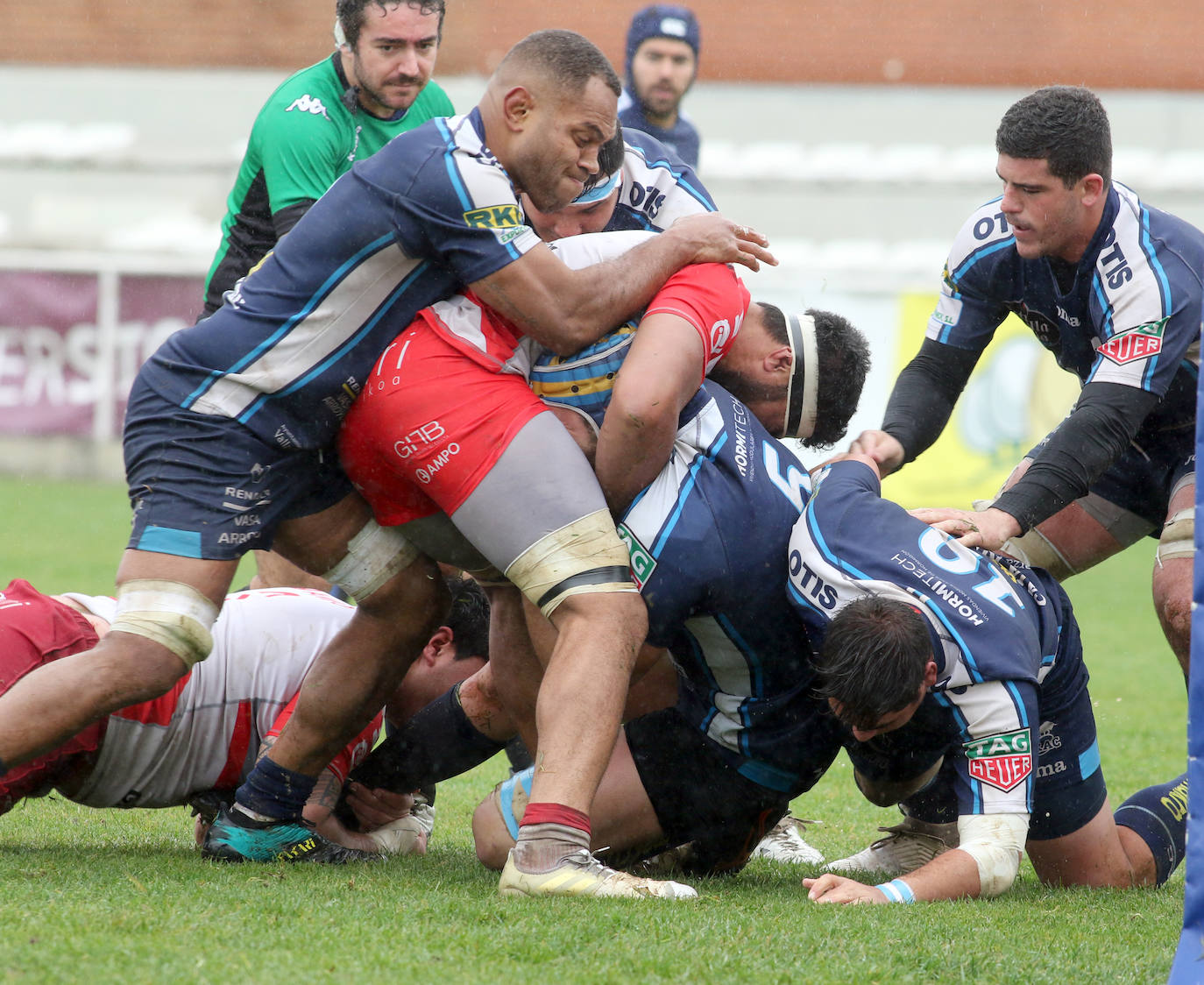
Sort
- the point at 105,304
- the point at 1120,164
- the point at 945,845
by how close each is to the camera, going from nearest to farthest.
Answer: the point at 945,845 < the point at 105,304 < the point at 1120,164

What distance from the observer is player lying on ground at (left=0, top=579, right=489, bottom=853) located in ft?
12.6

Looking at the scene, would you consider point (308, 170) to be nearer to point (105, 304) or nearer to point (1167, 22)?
point (105, 304)

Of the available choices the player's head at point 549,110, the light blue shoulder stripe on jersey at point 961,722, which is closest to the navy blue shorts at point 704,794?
the light blue shoulder stripe on jersey at point 961,722

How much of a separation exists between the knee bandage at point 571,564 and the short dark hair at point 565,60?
1.11 m

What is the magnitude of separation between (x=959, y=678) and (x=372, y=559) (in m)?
1.58

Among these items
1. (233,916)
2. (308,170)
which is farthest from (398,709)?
(308,170)

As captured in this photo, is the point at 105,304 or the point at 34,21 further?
the point at 34,21

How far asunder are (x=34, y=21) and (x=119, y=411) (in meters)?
8.23

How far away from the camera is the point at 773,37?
66.6 ft

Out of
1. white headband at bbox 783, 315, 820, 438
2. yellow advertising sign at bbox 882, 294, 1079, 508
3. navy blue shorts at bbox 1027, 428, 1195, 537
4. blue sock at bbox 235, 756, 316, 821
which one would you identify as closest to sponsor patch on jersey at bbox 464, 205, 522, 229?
white headband at bbox 783, 315, 820, 438

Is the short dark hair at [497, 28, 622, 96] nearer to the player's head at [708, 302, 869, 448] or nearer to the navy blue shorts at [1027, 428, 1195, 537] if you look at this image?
the player's head at [708, 302, 869, 448]

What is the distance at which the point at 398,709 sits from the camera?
4469 mm

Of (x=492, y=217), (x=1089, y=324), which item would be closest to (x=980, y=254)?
(x=1089, y=324)

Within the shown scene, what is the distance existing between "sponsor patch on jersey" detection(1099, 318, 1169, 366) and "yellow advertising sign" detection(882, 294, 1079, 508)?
10.0m
